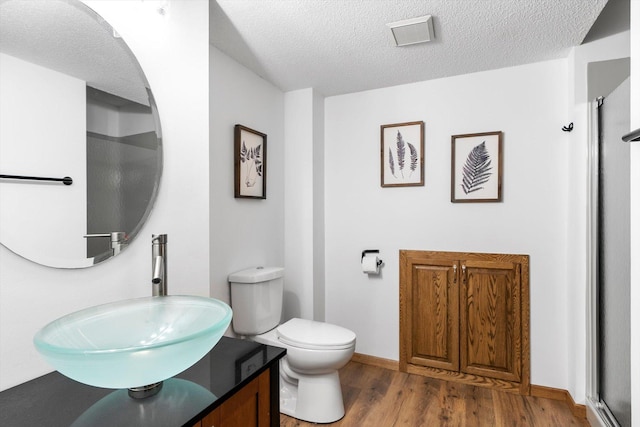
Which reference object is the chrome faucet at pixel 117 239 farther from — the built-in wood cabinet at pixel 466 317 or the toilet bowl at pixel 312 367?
the built-in wood cabinet at pixel 466 317

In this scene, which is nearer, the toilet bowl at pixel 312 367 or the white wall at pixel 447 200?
the toilet bowl at pixel 312 367

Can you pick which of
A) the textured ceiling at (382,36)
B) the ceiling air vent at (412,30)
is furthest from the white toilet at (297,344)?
the ceiling air vent at (412,30)

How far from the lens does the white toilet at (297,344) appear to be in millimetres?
1978

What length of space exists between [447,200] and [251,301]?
158cm

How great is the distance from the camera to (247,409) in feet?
3.43

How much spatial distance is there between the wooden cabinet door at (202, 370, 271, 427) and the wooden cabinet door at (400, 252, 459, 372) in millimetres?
1753

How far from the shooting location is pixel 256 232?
99.6 inches

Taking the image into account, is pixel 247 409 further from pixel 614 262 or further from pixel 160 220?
pixel 614 262

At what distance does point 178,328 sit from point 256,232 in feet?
4.79

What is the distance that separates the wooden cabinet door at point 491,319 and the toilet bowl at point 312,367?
3.22 feet
